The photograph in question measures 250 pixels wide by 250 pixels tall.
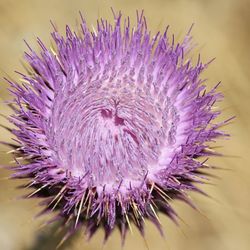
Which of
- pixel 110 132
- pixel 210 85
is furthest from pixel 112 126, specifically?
pixel 210 85

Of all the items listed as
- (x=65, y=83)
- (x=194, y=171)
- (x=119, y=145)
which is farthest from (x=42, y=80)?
(x=194, y=171)

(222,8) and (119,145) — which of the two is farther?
(222,8)

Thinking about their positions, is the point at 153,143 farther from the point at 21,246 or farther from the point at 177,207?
the point at 21,246

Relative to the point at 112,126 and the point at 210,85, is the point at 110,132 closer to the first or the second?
the point at 112,126

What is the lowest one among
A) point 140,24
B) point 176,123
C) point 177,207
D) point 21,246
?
point 21,246
